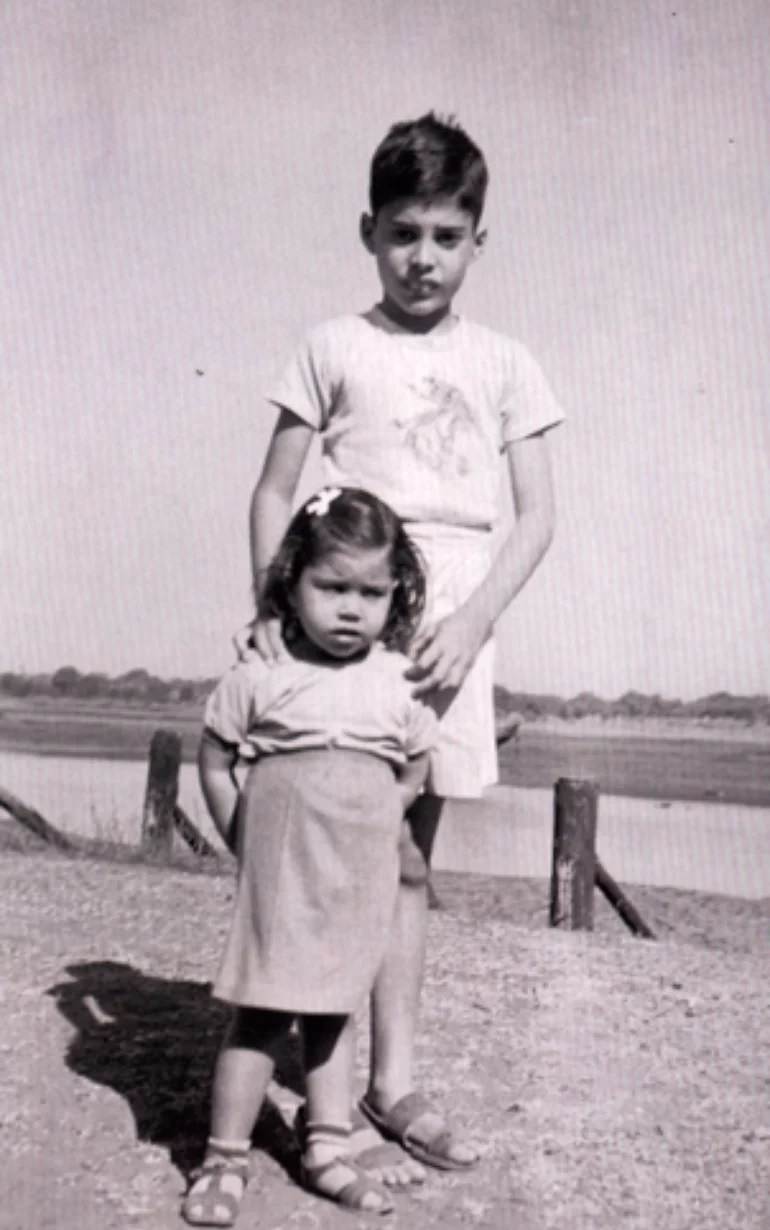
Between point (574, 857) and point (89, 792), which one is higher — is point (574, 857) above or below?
above

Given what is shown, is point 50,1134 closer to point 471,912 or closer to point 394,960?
point 394,960

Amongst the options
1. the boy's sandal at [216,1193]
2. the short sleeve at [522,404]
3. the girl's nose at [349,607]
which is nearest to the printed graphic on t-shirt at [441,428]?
the short sleeve at [522,404]

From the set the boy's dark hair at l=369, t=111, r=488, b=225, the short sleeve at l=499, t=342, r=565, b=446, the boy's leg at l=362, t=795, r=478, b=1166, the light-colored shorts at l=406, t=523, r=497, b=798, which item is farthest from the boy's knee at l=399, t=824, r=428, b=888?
the boy's dark hair at l=369, t=111, r=488, b=225

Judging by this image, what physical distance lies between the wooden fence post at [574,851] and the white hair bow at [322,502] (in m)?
5.24

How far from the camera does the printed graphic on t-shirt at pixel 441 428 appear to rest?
129 inches

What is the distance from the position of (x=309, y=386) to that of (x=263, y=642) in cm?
67

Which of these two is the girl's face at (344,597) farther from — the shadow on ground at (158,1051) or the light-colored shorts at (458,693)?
the shadow on ground at (158,1051)

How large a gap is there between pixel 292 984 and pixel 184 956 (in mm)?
Result: 2757

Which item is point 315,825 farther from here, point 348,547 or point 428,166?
point 428,166

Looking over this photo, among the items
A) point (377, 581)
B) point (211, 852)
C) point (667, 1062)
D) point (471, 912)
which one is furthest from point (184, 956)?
point (471, 912)

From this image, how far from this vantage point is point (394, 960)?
3350mm

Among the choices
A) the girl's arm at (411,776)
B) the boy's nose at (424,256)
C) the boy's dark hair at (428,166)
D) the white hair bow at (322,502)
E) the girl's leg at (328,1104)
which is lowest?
the girl's leg at (328,1104)

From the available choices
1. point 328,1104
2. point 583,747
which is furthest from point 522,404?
point 583,747

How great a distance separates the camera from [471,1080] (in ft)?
12.7
